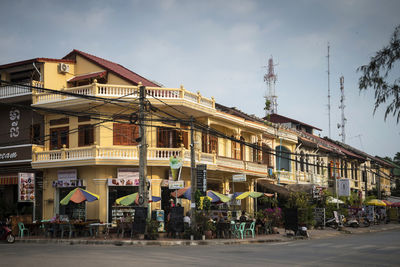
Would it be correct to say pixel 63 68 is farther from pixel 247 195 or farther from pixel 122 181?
pixel 247 195

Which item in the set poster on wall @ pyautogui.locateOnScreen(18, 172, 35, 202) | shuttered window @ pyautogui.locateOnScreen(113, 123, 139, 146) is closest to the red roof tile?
shuttered window @ pyautogui.locateOnScreen(113, 123, 139, 146)

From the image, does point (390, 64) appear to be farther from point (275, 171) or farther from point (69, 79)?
point (275, 171)

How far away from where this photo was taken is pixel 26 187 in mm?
28672

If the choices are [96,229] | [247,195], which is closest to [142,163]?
[96,229]

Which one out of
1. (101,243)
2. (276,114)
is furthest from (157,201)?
(276,114)

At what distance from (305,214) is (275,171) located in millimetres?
8643

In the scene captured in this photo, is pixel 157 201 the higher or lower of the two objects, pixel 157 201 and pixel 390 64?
the lower

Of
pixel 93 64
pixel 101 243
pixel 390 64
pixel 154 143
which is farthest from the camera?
pixel 93 64

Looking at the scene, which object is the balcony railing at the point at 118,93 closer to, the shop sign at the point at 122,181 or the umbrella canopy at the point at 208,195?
the shop sign at the point at 122,181

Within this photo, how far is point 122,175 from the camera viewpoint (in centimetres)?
2844

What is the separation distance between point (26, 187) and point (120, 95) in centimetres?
796

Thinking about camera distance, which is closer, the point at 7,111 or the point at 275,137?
the point at 7,111

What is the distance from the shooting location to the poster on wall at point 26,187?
28.4 m

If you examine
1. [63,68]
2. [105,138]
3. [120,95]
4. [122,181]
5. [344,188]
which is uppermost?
[63,68]
